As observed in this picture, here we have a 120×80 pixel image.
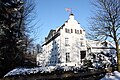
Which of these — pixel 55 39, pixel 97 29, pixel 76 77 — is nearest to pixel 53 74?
pixel 76 77

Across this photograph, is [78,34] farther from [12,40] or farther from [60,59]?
[12,40]

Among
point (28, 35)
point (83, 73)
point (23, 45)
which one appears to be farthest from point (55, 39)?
point (83, 73)

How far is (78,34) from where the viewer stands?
47.5 meters

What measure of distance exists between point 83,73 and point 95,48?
30.7m

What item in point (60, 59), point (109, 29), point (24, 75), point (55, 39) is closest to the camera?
point (24, 75)

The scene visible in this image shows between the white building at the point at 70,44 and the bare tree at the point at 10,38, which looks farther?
the white building at the point at 70,44

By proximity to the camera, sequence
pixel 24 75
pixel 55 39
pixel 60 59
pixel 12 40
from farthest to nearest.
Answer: pixel 55 39, pixel 60 59, pixel 12 40, pixel 24 75

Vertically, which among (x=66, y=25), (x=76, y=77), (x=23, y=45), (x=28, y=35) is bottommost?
(x=76, y=77)

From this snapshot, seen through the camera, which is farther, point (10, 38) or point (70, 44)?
point (70, 44)

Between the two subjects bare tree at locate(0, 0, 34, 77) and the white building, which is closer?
bare tree at locate(0, 0, 34, 77)

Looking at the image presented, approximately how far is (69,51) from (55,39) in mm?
5984

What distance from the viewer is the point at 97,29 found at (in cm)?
2772

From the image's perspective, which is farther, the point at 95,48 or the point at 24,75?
the point at 95,48

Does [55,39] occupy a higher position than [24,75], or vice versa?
[55,39]
